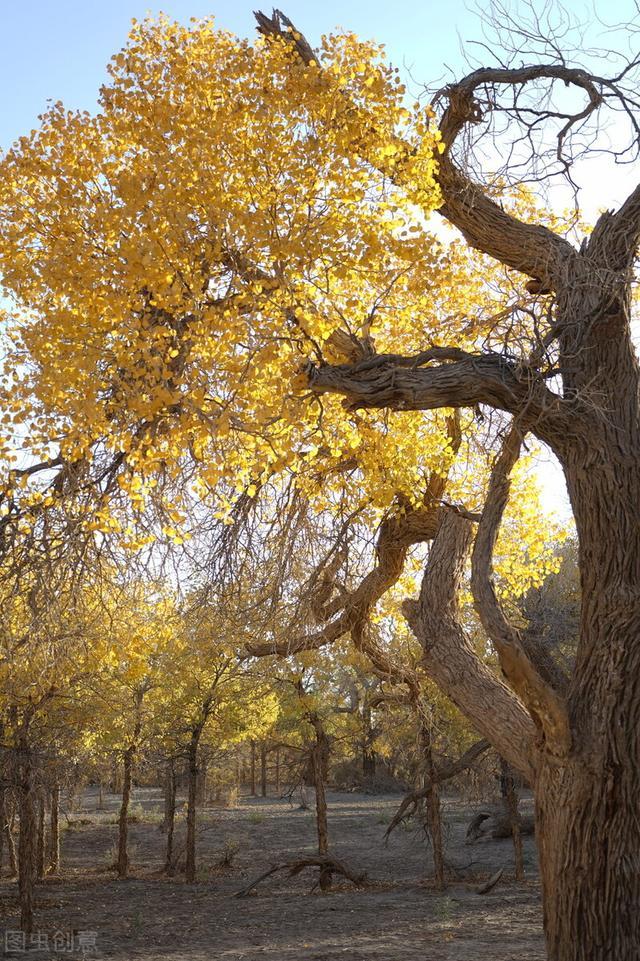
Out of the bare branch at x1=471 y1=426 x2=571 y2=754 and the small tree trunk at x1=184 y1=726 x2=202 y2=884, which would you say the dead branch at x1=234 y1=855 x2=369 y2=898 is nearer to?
the small tree trunk at x1=184 y1=726 x2=202 y2=884

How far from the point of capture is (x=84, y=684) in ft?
42.5

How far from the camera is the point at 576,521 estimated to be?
17.7 feet

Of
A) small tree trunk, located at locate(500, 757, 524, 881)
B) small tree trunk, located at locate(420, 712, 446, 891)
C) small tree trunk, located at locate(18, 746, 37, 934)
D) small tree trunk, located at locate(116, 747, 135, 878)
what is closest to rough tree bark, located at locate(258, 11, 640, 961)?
small tree trunk, located at locate(18, 746, 37, 934)

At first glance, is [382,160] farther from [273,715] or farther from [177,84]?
[273,715]

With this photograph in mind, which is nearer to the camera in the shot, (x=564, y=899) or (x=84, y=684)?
(x=564, y=899)

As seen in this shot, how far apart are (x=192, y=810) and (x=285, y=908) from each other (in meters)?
4.51

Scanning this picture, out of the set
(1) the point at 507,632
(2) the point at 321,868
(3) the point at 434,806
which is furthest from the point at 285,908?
(1) the point at 507,632

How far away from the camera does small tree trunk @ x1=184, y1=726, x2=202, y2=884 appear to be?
57.3 ft

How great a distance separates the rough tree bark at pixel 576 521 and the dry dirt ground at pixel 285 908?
546cm

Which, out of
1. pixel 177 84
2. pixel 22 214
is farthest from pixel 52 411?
pixel 177 84

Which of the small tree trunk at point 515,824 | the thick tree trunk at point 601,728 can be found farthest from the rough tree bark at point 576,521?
the small tree trunk at point 515,824

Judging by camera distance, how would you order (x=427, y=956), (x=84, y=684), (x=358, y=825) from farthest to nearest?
(x=358, y=825) → (x=84, y=684) → (x=427, y=956)

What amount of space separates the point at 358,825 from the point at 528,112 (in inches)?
935

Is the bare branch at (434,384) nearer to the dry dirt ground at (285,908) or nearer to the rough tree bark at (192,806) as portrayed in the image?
the dry dirt ground at (285,908)
